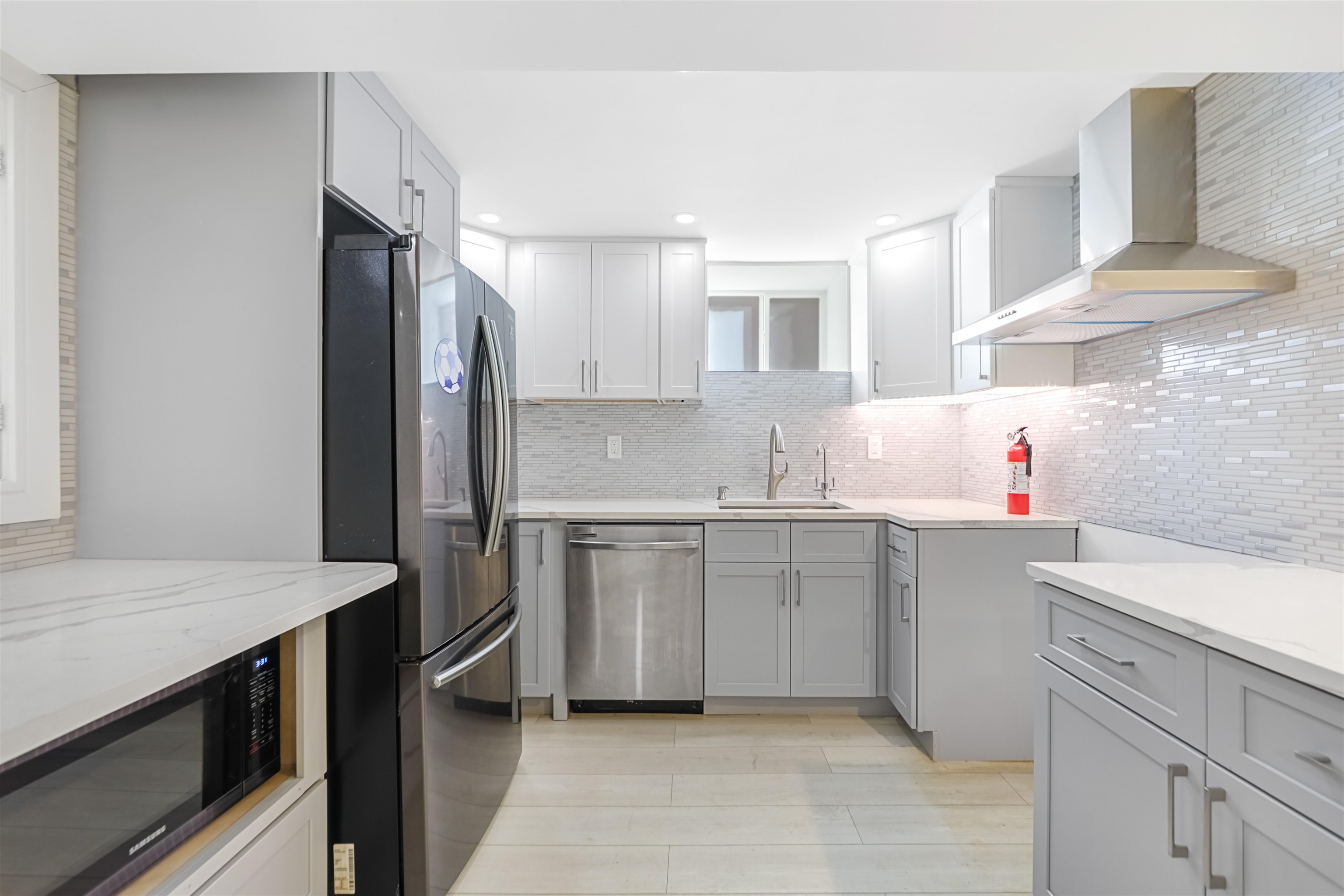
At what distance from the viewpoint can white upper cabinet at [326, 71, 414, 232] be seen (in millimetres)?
1553

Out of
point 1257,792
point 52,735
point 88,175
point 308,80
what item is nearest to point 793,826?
point 1257,792

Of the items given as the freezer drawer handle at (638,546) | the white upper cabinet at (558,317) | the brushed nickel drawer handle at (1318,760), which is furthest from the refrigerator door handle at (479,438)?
the brushed nickel drawer handle at (1318,760)

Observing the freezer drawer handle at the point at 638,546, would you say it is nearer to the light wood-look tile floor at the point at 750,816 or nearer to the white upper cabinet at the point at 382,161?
the light wood-look tile floor at the point at 750,816

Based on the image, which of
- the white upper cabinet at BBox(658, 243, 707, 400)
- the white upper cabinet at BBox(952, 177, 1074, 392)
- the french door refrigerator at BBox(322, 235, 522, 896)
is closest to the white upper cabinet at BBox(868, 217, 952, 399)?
the white upper cabinet at BBox(952, 177, 1074, 392)

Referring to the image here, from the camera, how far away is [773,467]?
3324 mm

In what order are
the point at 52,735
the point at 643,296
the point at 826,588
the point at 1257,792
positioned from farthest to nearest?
the point at 643,296 → the point at 826,588 → the point at 1257,792 → the point at 52,735

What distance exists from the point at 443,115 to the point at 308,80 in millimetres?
550

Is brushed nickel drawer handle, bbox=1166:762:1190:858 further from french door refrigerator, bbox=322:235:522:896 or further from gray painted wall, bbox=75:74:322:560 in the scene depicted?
gray painted wall, bbox=75:74:322:560

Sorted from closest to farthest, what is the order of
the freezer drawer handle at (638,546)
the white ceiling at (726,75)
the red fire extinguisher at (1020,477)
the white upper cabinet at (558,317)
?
the white ceiling at (726,75) < the red fire extinguisher at (1020,477) < the freezer drawer handle at (638,546) < the white upper cabinet at (558,317)

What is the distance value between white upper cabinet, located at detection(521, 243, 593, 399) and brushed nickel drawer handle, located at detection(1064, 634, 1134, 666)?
230cm

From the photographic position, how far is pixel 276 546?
4.96 feet

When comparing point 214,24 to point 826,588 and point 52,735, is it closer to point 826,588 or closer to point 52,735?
point 52,735

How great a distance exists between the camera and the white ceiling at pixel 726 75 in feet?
3.73

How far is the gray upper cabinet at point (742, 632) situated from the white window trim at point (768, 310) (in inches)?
49.2
